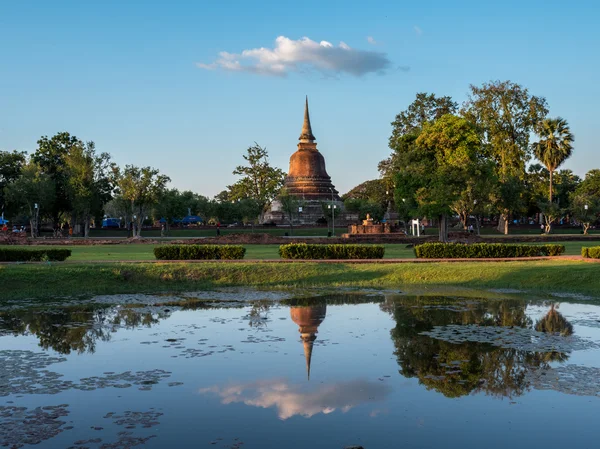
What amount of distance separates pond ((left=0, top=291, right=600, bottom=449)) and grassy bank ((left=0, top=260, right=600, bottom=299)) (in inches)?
173

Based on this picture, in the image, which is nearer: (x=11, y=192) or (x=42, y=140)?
(x=11, y=192)

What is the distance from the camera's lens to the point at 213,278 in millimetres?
23016

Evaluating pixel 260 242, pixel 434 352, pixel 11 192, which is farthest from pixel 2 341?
pixel 11 192

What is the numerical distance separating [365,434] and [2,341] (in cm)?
833

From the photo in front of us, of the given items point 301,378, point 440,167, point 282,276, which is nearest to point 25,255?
point 282,276

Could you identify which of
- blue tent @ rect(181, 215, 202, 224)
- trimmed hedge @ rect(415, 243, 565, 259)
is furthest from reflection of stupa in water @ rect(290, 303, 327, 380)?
blue tent @ rect(181, 215, 202, 224)

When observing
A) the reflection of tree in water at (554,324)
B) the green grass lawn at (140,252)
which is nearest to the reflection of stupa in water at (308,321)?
the reflection of tree in water at (554,324)

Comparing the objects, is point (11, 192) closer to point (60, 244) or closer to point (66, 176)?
point (66, 176)

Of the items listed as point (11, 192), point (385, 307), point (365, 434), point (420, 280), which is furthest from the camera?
point (11, 192)

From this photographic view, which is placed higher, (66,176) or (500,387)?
(66,176)

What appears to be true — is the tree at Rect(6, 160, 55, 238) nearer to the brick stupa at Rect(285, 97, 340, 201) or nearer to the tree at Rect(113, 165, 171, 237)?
the tree at Rect(113, 165, 171, 237)

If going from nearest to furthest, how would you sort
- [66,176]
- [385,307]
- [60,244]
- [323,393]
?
[323,393] < [385,307] < [60,244] < [66,176]

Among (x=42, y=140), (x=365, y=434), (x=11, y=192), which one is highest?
(x=42, y=140)

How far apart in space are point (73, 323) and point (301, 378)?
7186mm
